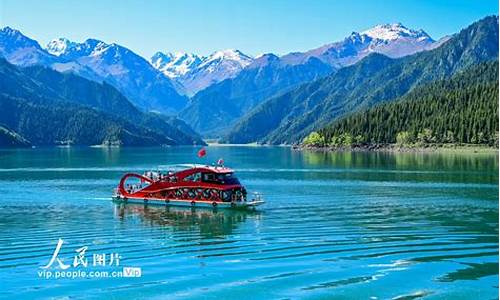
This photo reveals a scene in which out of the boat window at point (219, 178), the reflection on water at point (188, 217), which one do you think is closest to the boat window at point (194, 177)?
the boat window at point (219, 178)

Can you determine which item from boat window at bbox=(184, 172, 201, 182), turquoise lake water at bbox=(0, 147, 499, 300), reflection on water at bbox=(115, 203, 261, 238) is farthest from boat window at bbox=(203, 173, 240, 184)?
turquoise lake water at bbox=(0, 147, 499, 300)

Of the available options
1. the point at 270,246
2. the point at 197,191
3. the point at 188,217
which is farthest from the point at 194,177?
the point at 270,246

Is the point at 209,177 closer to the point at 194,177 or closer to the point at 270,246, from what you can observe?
the point at 194,177

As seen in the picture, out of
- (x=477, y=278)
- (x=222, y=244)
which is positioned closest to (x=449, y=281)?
(x=477, y=278)

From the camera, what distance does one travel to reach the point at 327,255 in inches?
1725

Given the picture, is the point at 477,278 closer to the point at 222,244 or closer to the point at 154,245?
the point at 222,244

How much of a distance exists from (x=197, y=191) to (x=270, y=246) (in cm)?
3271

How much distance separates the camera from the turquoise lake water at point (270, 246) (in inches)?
1385

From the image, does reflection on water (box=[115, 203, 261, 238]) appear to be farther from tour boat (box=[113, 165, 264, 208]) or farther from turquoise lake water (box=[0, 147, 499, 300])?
tour boat (box=[113, 165, 264, 208])

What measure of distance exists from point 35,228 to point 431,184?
238 feet

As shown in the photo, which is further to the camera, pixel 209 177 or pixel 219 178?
pixel 209 177

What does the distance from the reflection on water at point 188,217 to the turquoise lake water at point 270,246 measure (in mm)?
130

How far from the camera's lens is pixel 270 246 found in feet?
156

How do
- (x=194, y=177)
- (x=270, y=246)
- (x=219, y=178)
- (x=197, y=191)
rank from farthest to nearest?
(x=194, y=177), (x=197, y=191), (x=219, y=178), (x=270, y=246)
